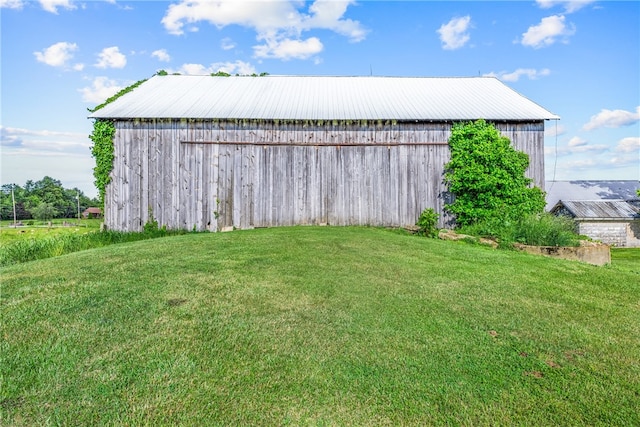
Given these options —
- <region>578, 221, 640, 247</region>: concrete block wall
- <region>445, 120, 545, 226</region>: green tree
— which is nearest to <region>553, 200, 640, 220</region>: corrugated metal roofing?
<region>578, 221, 640, 247</region>: concrete block wall

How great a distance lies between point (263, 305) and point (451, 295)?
8.94 feet

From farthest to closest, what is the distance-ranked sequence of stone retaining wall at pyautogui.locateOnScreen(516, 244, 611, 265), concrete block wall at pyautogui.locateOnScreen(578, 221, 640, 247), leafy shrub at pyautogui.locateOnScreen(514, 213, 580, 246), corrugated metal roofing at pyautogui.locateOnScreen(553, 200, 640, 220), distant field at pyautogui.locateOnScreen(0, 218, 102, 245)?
concrete block wall at pyautogui.locateOnScreen(578, 221, 640, 247)
corrugated metal roofing at pyautogui.locateOnScreen(553, 200, 640, 220)
distant field at pyautogui.locateOnScreen(0, 218, 102, 245)
leafy shrub at pyautogui.locateOnScreen(514, 213, 580, 246)
stone retaining wall at pyautogui.locateOnScreen(516, 244, 611, 265)

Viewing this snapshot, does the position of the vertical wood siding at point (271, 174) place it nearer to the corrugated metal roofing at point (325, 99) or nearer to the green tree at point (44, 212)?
the corrugated metal roofing at point (325, 99)

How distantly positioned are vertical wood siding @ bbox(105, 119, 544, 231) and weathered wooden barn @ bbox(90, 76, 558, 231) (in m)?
0.04

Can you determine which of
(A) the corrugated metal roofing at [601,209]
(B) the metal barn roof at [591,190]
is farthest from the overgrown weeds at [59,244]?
(B) the metal barn roof at [591,190]

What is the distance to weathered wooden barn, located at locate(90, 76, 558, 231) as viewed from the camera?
14.6 meters

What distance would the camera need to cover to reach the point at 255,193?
14.6m

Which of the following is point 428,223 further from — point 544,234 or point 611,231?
point 611,231

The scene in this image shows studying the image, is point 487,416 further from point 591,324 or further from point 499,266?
point 499,266

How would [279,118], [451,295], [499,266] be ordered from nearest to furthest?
[451,295] < [499,266] < [279,118]

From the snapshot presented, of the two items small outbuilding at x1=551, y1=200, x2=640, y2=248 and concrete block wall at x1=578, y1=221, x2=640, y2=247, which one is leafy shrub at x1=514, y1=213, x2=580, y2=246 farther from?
concrete block wall at x1=578, y1=221, x2=640, y2=247

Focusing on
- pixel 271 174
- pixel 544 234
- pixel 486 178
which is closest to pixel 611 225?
pixel 486 178

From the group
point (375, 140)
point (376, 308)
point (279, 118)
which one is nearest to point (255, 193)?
point (279, 118)

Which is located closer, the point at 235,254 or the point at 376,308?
the point at 376,308
